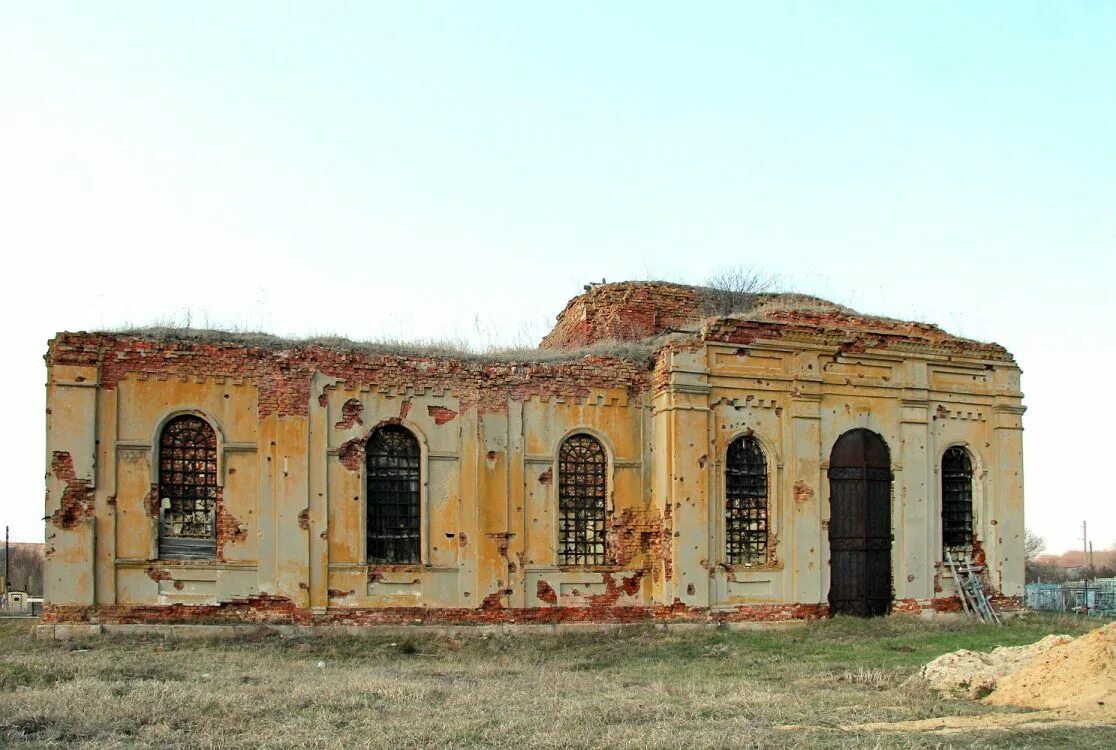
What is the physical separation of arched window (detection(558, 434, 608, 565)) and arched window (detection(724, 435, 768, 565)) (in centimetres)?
214

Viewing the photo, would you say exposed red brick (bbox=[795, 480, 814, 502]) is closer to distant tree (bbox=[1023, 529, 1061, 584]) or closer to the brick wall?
the brick wall

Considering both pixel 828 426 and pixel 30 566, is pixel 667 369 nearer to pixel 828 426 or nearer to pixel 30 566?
pixel 828 426

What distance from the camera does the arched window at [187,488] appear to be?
15.9 m

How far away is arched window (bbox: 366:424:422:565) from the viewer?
55.0 ft

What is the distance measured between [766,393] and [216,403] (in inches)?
356

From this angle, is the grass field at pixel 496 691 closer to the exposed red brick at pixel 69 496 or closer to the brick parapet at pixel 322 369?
the exposed red brick at pixel 69 496

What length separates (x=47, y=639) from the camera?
15.0 metres

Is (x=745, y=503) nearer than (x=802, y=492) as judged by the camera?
Yes

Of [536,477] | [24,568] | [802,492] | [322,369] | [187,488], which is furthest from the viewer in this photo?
[24,568]

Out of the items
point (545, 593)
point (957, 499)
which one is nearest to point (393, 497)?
point (545, 593)

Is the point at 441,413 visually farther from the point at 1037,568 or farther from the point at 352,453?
the point at 1037,568

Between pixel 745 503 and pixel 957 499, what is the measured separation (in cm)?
459

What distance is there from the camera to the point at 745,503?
18156mm

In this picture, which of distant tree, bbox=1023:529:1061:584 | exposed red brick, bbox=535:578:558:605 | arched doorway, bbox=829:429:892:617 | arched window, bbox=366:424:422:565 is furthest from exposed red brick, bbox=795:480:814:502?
distant tree, bbox=1023:529:1061:584
